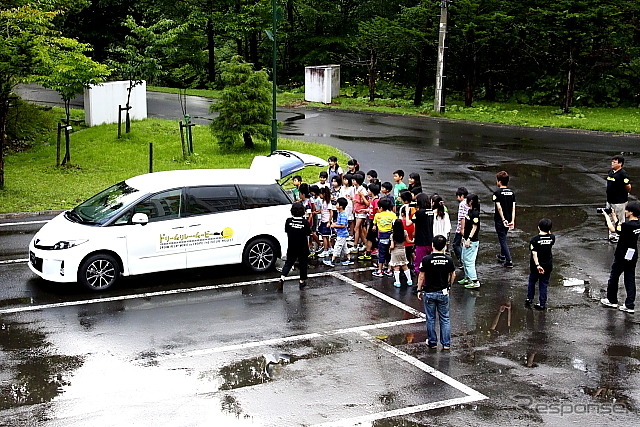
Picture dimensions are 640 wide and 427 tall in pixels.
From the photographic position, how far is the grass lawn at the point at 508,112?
32.8m

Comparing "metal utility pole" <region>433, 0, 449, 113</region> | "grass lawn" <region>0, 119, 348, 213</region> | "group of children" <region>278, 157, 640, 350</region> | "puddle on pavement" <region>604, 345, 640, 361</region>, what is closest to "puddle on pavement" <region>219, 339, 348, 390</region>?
"group of children" <region>278, 157, 640, 350</region>

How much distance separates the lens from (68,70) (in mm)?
20859

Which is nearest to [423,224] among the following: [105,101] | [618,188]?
[618,188]

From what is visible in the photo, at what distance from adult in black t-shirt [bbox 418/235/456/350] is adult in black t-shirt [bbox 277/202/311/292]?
3.17m

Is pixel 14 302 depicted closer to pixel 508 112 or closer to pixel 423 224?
pixel 423 224

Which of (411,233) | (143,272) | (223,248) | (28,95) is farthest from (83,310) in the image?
(28,95)

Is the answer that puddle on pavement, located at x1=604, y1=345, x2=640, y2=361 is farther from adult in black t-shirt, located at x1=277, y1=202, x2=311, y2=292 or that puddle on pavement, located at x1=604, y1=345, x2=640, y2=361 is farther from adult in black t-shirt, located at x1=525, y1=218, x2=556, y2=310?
adult in black t-shirt, located at x1=277, y1=202, x2=311, y2=292

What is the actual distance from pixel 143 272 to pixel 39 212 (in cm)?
659

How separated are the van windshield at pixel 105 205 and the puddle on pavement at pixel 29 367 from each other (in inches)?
97.9

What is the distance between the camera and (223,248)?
43.6 ft

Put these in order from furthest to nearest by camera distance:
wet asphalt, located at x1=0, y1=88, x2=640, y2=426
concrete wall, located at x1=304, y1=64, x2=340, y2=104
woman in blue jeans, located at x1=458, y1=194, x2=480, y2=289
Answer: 1. concrete wall, located at x1=304, y1=64, x2=340, y2=104
2. woman in blue jeans, located at x1=458, y1=194, x2=480, y2=289
3. wet asphalt, located at x1=0, y1=88, x2=640, y2=426

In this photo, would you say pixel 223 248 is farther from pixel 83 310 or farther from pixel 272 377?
pixel 272 377

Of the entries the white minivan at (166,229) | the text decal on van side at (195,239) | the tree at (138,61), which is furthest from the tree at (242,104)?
the text decal on van side at (195,239)

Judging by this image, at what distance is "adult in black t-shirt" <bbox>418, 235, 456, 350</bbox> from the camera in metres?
9.91
